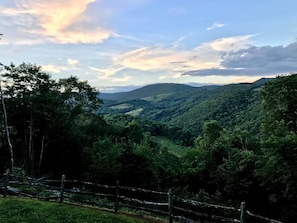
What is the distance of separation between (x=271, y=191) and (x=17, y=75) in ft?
107

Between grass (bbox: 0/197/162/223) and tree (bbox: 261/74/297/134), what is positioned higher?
tree (bbox: 261/74/297/134)

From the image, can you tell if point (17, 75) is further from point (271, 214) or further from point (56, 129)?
point (271, 214)

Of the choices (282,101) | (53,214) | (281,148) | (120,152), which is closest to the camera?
(53,214)

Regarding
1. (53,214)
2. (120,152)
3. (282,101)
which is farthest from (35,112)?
(282,101)

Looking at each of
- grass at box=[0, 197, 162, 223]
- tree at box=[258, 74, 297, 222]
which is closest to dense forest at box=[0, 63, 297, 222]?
tree at box=[258, 74, 297, 222]

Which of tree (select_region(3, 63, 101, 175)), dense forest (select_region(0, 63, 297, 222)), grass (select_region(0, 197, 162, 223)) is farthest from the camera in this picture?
tree (select_region(3, 63, 101, 175))

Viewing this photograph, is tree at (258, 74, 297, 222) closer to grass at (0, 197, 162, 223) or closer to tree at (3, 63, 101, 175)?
Result: grass at (0, 197, 162, 223)

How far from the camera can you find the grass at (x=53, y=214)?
16016 millimetres

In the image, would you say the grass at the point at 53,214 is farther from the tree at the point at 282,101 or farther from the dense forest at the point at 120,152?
the tree at the point at 282,101

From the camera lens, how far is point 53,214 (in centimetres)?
1700

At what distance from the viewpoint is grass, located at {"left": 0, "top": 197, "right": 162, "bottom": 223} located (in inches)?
631

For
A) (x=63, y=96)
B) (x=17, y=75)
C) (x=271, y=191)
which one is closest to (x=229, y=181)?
(x=271, y=191)

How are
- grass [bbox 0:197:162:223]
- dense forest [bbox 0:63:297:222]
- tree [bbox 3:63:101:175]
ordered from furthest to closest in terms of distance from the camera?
tree [bbox 3:63:101:175] < dense forest [bbox 0:63:297:222] < grass [bbox 0:197:162:223]

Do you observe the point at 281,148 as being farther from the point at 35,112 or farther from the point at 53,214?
Answer: the point at 35,112
